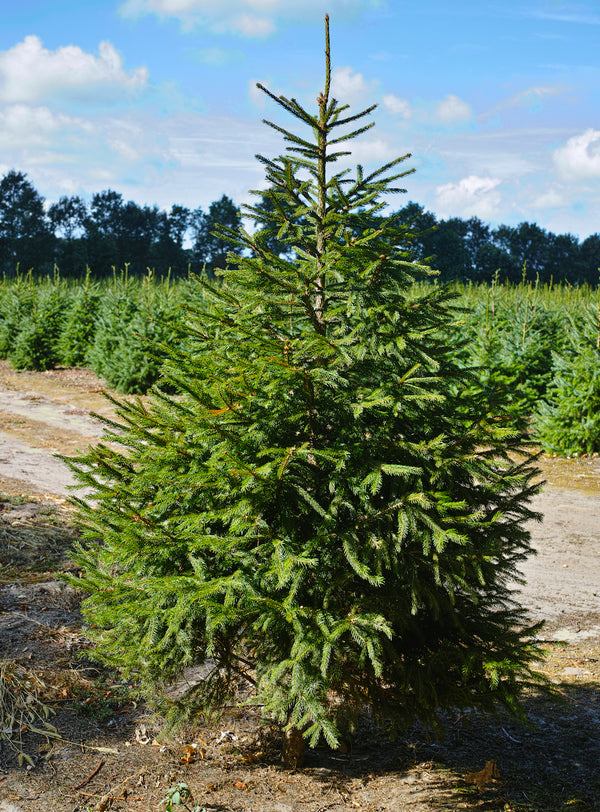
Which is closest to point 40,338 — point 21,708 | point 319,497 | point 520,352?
point 520,352

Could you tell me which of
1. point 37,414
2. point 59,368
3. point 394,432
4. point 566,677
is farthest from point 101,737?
point 59,368

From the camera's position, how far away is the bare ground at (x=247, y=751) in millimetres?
3305

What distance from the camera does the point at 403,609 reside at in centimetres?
315

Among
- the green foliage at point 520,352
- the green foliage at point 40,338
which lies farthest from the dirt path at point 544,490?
the green foliage at point 40,338

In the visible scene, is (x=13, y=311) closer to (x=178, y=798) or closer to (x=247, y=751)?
(x=247, y=751)

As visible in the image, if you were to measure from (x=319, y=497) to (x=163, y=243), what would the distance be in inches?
2476

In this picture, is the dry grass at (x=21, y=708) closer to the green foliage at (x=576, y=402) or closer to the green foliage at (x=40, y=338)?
the green foliage at (x=576, y=402)

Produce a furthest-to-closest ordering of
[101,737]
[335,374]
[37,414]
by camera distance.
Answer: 1. [37,414]
2. [101,737]
3. [335,374]

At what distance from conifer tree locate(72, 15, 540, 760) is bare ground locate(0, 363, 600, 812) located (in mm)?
433

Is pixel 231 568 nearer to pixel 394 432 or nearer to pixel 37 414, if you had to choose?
pixel 394 432

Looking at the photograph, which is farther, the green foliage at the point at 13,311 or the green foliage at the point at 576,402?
the green foliage at the point at 13,311

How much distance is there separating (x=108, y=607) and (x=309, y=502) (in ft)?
4.20

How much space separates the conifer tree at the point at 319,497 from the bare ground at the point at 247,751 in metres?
0.43

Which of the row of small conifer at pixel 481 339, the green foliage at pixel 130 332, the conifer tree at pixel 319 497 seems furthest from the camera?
the green foliage at pixel 130 332
